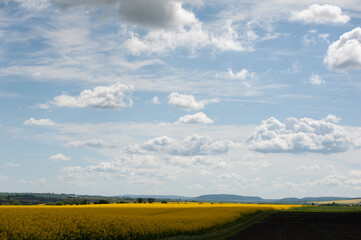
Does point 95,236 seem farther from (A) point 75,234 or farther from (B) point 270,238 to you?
(B) point 270,238

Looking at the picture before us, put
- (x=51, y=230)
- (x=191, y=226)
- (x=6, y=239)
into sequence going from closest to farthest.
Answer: (x=6, y=239)
(x=51, y=230)
(x=191, y=226)

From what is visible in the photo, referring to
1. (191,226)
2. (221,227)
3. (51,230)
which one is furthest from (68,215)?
(221,227)

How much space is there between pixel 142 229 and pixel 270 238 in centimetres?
1254

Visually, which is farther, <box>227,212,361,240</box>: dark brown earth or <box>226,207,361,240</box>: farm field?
<box>226,207,361,240</box>: farm field

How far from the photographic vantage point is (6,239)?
28625 millimetres

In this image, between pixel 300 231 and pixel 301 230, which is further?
pixel 301 230

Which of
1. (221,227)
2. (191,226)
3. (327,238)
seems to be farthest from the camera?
(221,227)

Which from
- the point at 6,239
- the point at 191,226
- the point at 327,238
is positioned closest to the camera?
the point at 6,239

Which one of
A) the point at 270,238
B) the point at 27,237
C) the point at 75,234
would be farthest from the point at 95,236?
the point at 270,238

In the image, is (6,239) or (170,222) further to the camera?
(170,222)

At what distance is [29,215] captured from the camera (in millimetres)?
36844

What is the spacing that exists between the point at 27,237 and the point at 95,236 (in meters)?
6.04

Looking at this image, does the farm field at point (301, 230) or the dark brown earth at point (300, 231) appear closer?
the dark brown earth at point (300, 231)

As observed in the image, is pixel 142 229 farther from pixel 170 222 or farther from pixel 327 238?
pixel 327 238
